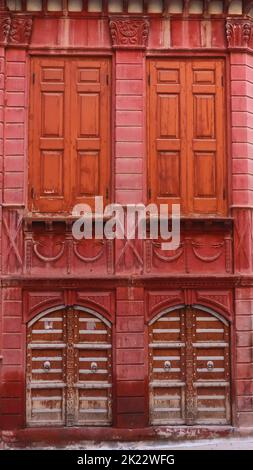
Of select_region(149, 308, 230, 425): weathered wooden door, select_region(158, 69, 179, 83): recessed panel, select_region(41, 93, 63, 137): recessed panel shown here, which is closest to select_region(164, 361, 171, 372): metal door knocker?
select_region(149, 308, 230, 425): weathered wooden door

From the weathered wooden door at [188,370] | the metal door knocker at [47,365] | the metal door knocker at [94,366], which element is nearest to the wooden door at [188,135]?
the weathered wooden door at [188,370]

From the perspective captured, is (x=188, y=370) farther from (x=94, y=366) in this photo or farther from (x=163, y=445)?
(x=94, y=366)

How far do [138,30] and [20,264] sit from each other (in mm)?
4862

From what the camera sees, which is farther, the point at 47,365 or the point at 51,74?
the point at 51,74

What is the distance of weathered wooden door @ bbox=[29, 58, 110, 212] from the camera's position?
456 inches

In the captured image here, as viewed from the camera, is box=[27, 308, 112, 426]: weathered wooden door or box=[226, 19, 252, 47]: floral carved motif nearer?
box=[27, 308, 112, 426]: weathered wooden door

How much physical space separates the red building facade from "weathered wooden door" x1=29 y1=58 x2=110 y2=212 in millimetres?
26

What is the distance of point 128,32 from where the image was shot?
1178 cm

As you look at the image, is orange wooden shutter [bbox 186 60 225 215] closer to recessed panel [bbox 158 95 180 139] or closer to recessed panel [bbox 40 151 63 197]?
recessed panel [bbox 158 95 180 139]

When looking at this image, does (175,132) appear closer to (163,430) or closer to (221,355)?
(221,355)

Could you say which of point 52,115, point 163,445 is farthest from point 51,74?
point 163,445

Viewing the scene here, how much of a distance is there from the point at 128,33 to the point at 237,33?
205cm

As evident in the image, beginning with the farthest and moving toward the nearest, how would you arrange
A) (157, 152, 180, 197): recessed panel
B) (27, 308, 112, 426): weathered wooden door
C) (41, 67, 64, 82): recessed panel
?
(41, 67, 64, 82): recessed panel → (157, 152, 180, 197): recessed panel → (27, 308, 112, 426): weathered wooden door
